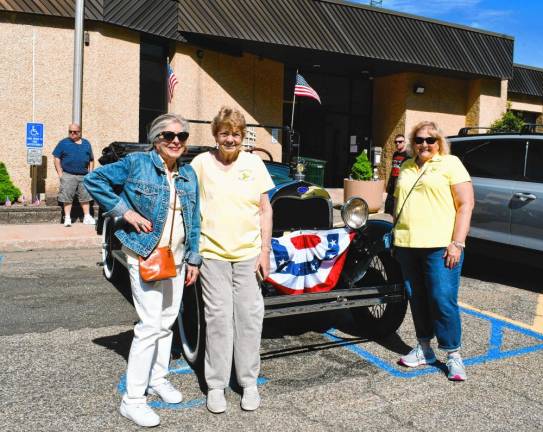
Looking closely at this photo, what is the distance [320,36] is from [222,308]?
11948mm

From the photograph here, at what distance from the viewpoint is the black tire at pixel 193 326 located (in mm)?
3857

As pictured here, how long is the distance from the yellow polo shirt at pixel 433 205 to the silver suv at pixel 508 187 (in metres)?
3.00

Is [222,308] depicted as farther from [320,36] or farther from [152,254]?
[320,36]

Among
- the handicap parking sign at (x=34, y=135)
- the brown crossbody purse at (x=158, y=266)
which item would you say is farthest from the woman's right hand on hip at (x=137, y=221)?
the handicap parking sign at (x=34, y=135)

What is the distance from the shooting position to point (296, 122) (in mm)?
17594

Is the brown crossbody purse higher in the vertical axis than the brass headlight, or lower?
lower

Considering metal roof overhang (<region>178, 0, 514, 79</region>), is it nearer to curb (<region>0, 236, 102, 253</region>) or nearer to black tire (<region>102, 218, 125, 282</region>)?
curb (<region>0, 236, 102, 253</region>)

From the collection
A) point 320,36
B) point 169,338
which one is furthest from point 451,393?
point 320,36

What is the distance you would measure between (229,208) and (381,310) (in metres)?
2.17

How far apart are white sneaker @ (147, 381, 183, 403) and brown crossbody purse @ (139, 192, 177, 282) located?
0.83m

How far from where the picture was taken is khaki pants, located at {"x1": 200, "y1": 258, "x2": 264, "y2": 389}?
335 cm

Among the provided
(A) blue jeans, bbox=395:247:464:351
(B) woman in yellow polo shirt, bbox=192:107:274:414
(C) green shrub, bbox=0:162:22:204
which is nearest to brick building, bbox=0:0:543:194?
(C) green shrub, bbox=0:162:22:204

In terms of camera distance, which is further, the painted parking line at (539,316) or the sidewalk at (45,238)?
the sidewalk at (45,238)

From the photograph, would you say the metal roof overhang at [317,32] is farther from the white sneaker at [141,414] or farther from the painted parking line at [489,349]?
the white sneaker at [141,414]
